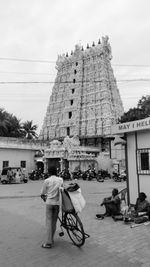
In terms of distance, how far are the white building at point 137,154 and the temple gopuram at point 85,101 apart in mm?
33129

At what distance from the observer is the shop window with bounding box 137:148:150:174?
829cm

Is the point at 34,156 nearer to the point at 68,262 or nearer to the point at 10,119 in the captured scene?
the point at 10,119

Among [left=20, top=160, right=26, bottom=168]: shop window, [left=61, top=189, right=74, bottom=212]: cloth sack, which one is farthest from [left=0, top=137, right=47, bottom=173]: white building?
[left=61, top=189, right=74, bottom=212]: cloth sack

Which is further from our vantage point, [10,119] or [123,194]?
[10,119]

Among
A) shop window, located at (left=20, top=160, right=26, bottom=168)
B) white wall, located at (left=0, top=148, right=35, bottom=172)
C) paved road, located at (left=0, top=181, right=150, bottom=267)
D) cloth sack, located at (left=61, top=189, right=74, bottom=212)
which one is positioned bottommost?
paved road, located at (left=0, top=181, right=150, bottom=267)

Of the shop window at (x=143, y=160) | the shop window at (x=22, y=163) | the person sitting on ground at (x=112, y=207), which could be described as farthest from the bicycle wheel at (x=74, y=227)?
the shop window at (x=22, y=163)

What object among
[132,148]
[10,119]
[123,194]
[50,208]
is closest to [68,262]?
[50,208]

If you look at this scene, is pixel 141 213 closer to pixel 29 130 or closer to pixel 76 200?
pixel 76 200

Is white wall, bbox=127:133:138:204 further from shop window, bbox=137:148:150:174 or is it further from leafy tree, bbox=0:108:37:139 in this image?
leafy tree, bbox=0:108:37:139

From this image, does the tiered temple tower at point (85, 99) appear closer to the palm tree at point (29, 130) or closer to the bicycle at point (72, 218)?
the palm tree at point (29, 130)

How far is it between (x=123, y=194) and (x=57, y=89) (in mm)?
47060

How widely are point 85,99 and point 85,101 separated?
0.45 m

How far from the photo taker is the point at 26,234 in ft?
19.5

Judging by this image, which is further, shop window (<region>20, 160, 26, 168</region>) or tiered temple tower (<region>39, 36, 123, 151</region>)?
tiered temple tower (<region>39, 36, 123, 151</region>)
